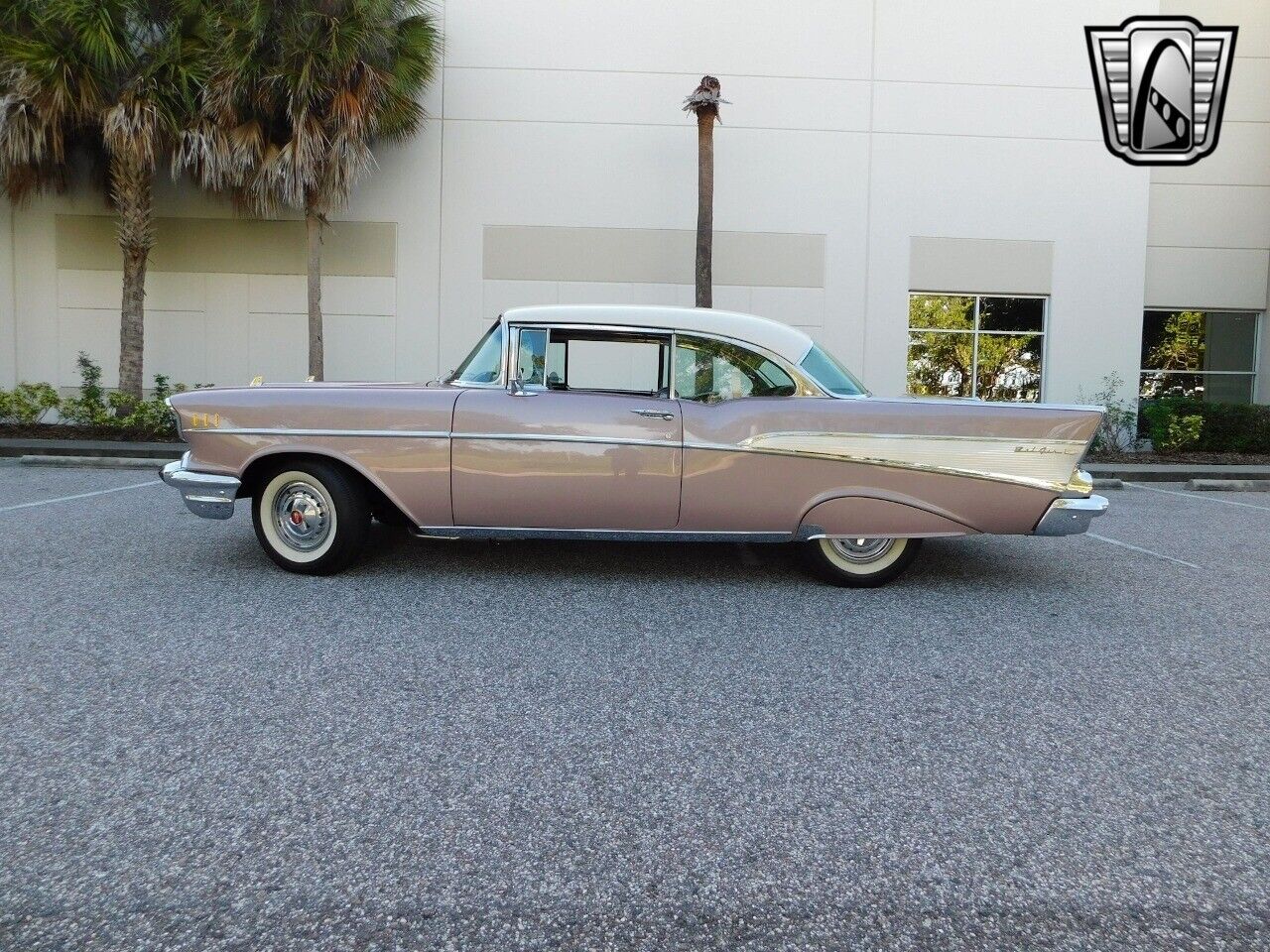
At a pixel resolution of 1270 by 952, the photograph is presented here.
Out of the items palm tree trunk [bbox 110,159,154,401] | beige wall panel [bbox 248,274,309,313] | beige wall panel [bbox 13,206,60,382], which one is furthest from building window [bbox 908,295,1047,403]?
beige wall panel [bbox 13,206,60,382]

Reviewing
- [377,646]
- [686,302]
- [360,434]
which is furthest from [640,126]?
[377,646]

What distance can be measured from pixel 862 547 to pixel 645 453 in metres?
1.36

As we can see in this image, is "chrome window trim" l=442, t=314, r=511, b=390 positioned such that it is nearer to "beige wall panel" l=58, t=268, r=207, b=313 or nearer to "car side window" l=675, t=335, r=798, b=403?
"car side window" l=675, t=335, r=798, b=403

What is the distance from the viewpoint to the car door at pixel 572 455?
4.56 metres

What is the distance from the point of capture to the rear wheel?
15.4 feet

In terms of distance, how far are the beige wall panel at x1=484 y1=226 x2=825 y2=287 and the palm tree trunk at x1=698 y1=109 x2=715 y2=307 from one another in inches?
51.8

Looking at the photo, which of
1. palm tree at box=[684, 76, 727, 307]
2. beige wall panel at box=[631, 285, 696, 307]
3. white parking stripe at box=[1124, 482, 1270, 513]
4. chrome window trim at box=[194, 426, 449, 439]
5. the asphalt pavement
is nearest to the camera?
the asphalt pavement

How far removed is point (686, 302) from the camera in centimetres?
1327

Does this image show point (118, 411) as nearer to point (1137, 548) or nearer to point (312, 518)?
point (312, 518)

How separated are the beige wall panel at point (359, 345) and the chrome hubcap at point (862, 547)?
33.5ft

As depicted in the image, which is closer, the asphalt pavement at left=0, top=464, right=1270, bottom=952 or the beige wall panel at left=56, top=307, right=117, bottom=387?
the asphalt pavement at left=0, top=464, right=1270, bottom=952

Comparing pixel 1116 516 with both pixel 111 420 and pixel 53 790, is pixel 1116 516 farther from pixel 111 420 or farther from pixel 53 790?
pixel 111 420

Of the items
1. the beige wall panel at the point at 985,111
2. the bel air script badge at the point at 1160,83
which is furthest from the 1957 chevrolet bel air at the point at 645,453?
the bel air script badge at the point at 1160,83

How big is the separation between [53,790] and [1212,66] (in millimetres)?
18281
